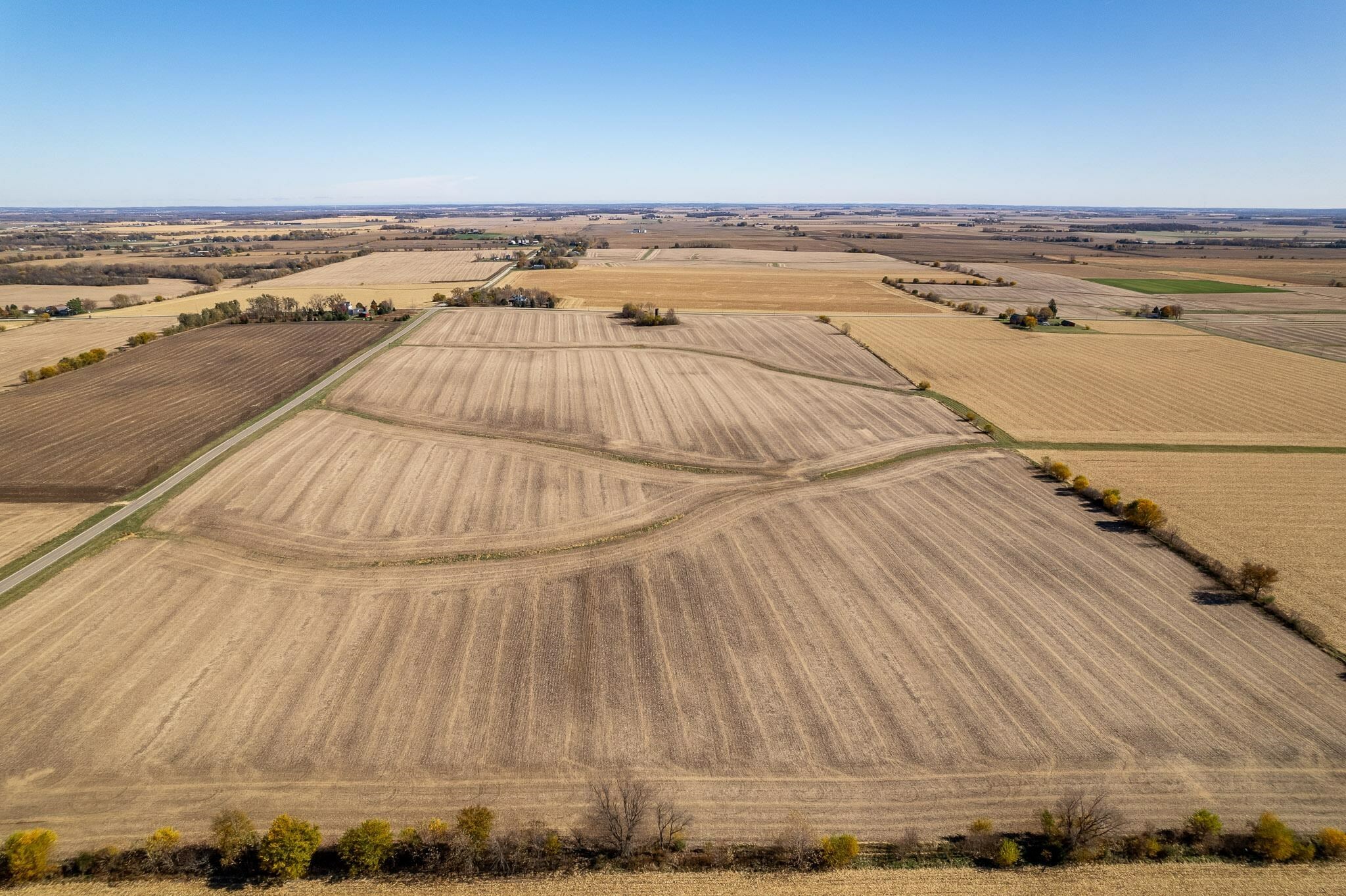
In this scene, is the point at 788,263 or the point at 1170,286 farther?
the point at 788,263

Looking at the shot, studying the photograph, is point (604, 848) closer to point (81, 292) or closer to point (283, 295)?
point (283, 295)

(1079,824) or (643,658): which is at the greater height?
(643,658)

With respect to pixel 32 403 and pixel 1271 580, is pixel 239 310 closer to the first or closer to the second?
pixel 32 403

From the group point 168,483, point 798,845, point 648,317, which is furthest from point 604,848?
point 648,317

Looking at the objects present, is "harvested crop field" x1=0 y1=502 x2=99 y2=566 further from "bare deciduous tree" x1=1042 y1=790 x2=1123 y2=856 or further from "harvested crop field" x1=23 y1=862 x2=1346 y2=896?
"bare deciduous tree" x1=1042 y1=790 x2=1123 y2=856

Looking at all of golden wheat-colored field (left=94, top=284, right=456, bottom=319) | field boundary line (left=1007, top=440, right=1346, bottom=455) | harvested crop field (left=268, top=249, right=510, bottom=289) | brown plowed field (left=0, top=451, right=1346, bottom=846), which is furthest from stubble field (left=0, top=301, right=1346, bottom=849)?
harvested crop field (left=268, top=249, right=510, bottom=289)

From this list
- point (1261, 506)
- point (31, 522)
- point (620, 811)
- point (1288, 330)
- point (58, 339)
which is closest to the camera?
point (620, 811)

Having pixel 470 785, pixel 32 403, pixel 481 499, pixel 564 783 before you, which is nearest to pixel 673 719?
pixel 564 783
